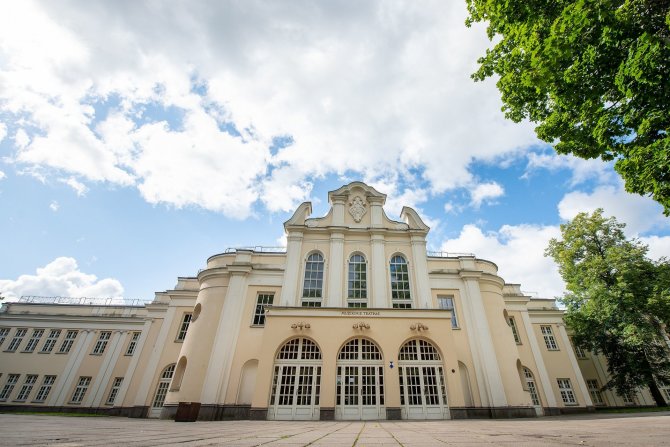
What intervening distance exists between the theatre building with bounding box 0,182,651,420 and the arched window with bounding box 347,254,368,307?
0.08m

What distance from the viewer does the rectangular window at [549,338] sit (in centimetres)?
2294

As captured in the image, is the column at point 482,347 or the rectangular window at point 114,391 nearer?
the column at point 482,347

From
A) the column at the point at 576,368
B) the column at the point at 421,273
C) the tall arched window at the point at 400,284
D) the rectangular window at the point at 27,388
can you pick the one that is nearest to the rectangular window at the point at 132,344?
the rectangular window at the point at 27,388

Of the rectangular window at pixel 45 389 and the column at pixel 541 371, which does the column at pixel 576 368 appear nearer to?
the column at pixel 541 371

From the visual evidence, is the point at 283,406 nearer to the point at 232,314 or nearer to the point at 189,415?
the point at 189,415

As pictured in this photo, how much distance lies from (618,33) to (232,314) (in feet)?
64.9

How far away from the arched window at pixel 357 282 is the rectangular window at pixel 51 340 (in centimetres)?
2690

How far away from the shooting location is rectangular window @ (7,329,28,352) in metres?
26.2

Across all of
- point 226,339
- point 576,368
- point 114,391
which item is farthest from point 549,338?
point 114,391

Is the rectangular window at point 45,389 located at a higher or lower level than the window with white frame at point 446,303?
lower

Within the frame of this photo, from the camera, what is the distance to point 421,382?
15.4 meters

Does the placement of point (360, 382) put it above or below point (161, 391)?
above

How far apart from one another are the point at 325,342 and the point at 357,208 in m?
10.2

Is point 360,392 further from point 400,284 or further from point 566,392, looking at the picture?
point 566,392
